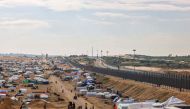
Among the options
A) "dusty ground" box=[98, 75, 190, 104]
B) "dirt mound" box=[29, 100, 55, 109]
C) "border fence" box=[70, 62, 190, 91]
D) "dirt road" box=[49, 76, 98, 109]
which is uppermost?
"border fence" box=[70, 62, 190, 91]

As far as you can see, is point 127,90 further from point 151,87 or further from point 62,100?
point 62,100

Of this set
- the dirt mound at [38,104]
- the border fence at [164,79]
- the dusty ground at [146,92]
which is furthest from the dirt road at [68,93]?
the border fence at [164,79]

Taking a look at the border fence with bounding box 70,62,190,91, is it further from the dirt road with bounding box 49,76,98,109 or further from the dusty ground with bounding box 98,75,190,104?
the dirt road with bounding box 49,76,98,109

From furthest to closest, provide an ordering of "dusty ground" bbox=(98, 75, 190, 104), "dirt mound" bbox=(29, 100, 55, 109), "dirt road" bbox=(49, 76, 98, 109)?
1. "dirt road" bbox=(49, 76, 98, 109)
2. "dirt mound" bbox=(29, 100, 55, 109)
3. "dusty ground" bbox=(98, 75, 190, 104)

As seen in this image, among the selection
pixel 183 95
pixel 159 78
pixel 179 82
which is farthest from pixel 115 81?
pixel 183 95

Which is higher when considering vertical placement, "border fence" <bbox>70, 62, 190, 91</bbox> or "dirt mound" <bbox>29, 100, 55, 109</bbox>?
"border fence" <bbox>70, 62, 190, 91</bbox>

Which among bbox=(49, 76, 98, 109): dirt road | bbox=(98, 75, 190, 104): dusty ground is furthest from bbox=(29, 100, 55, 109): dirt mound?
bbox=(98, 75, 190, 104): dusty ground

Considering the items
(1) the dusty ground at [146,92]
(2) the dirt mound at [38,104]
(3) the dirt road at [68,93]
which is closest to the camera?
(1) the dusty ground at [146,92]

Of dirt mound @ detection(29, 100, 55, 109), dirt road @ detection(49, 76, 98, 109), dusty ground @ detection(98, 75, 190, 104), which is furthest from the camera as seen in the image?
dirt road @ detection(49, 76, 98, 109)

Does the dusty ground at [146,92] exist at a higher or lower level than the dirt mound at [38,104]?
higher

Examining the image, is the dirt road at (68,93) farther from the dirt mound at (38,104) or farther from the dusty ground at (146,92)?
the dusty ground at (146,92)

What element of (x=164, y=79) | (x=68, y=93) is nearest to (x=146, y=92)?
(x=164, y=79)

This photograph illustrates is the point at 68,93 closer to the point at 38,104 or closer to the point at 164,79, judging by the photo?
the point at 38,104

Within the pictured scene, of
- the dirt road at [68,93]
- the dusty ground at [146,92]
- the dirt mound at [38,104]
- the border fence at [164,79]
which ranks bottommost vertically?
the dirt road at [68,93]
